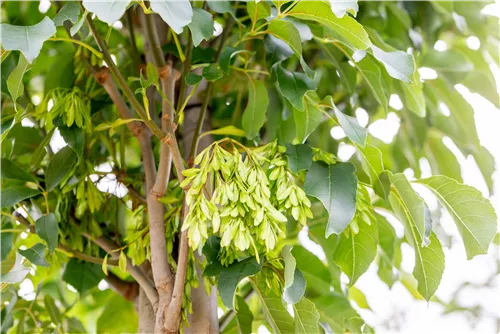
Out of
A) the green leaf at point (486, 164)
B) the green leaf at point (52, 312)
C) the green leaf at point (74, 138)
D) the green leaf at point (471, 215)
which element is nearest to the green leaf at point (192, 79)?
the green leaf at point (74, 138)

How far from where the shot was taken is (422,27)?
2.57 ft

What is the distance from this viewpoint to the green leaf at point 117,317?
0.72 m

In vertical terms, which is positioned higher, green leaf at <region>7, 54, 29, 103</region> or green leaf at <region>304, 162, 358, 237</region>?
green leaf at <region>7, 54, 29, 103</region>

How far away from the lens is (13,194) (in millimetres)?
551

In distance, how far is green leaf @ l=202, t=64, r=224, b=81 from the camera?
0.49 m

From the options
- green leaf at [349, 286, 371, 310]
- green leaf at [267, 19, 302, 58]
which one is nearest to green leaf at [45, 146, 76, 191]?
green leaf at [267, 19, 302, 58]

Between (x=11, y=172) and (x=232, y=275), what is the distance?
0.80ft

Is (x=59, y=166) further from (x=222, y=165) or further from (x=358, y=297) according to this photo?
(x=358, y=297)

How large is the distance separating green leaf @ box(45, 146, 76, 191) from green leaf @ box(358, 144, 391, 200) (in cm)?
26

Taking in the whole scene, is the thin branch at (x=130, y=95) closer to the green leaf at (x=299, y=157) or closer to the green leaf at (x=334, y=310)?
the green leaf at (x=299, y=157)

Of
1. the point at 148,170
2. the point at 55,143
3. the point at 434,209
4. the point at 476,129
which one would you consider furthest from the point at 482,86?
the point at 55,143

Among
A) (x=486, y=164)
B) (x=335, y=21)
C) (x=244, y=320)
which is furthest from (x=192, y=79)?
(x=486, y=164)

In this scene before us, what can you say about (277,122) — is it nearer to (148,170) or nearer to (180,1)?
(148,170)

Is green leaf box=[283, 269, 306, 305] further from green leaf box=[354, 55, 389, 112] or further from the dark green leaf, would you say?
green leaf box=[354, 55, 389, 112]
